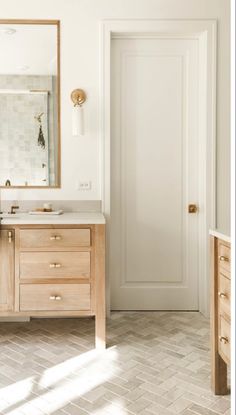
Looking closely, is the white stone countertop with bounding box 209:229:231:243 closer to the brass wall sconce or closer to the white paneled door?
the white paneled door

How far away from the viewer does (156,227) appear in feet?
12.2

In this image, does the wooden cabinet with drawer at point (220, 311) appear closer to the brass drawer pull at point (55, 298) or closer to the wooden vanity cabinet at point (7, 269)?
the brass drawer pull at point (55, 298)

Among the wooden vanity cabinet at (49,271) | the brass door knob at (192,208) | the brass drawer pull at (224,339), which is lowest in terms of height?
the brass drawer pull at (224,339)

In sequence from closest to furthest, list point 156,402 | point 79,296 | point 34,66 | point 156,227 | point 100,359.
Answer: point 156,402 → point 100,359 → point 79,296 → point 34,66 → point 156,227

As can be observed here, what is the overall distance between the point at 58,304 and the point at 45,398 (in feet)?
2.45

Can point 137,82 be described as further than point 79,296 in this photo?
Yes

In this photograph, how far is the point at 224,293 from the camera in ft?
6.98

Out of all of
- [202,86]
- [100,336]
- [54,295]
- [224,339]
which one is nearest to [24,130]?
[54,295]

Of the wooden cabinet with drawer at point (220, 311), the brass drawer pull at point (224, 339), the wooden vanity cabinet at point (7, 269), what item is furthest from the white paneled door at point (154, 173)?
the brass drawer pull at point (224, 339)

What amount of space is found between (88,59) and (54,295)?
186cm

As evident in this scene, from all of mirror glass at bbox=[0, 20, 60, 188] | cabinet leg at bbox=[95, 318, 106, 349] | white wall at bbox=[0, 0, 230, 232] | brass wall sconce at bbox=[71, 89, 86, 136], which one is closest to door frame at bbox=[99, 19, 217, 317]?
white wall at bbox=[0, 0, 230, 232]

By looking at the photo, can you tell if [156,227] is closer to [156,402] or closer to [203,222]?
[203,222]

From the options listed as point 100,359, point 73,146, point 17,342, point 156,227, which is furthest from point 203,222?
point 17,342

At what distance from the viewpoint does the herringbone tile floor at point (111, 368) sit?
2.18 metres
